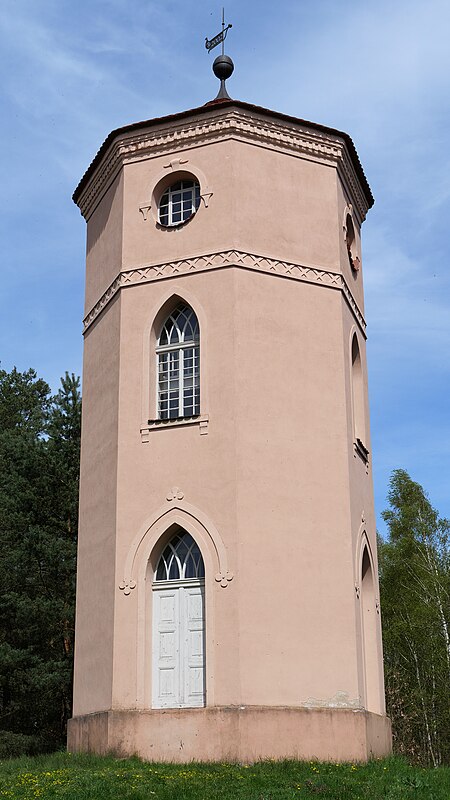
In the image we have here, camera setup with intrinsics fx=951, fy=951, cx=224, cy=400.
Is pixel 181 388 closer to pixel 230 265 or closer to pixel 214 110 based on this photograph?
pixel 230 265

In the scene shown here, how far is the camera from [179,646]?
15.0 m

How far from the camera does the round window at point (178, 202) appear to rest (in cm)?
1733

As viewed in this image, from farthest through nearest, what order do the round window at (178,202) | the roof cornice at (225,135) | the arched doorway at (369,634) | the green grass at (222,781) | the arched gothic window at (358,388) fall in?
the arched gothic window at (358,388) → the round window at (178,202) → the roof cornice at (225,135) → the arched doorway at (369,634) → the green grass at (222,781)

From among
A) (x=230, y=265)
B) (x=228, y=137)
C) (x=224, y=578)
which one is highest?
(x=228, y=137)

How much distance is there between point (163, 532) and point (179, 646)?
181 centimetres

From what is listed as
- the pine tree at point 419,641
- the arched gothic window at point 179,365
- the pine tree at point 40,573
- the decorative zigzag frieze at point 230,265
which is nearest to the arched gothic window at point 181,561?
A: the arched gothic window at point 179,365

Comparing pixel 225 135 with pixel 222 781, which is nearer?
pixel 222 781

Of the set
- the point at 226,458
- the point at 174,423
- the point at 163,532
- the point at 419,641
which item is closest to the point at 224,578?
the point at 163,532

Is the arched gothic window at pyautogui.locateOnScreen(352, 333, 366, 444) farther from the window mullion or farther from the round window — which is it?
the round window

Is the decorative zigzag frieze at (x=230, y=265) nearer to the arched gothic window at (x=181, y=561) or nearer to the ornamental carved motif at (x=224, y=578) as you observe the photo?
the arched gothic window at (x=181, y=561)

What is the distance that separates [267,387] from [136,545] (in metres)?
3.38

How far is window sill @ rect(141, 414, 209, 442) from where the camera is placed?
51.4 ft

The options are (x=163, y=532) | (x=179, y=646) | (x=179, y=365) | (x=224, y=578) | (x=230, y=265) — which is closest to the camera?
(x=224, y=578)

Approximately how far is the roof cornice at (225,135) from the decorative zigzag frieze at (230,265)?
2254mm
